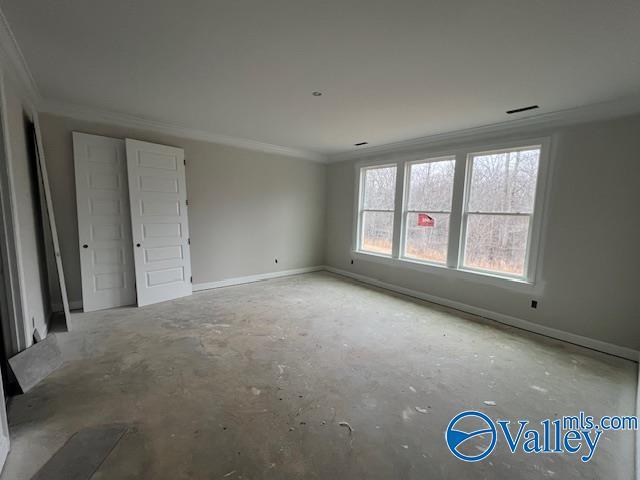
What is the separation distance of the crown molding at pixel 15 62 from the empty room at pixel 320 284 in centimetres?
3

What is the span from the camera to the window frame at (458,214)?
3314 millimetres

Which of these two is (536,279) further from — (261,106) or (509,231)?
(261,106)

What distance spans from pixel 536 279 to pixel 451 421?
7.93 ft

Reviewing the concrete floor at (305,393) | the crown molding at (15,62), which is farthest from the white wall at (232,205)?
the concrete floor at (305,393)

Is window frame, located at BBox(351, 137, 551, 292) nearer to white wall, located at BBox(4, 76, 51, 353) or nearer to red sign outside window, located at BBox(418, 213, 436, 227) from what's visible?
red sign outside window, located at BBox(418, 213, 436, 227)

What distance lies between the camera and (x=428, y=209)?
4473 millimetres

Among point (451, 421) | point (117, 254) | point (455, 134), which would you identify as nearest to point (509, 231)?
point (455, 134)

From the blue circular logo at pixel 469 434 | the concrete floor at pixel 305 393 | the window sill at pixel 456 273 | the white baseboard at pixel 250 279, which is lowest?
the blue circular logo at pixel 469 434

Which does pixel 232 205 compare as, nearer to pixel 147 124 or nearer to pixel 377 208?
pixel 147 124

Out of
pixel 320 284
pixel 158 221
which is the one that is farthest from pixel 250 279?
pixel 158 221

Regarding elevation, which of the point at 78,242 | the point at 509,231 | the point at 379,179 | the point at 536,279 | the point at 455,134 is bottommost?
the point at 536,279

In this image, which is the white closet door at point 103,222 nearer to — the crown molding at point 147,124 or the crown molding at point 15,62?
the crown molding at point 147,124

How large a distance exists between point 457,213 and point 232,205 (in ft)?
12.3

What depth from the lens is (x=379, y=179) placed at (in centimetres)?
→ 526
